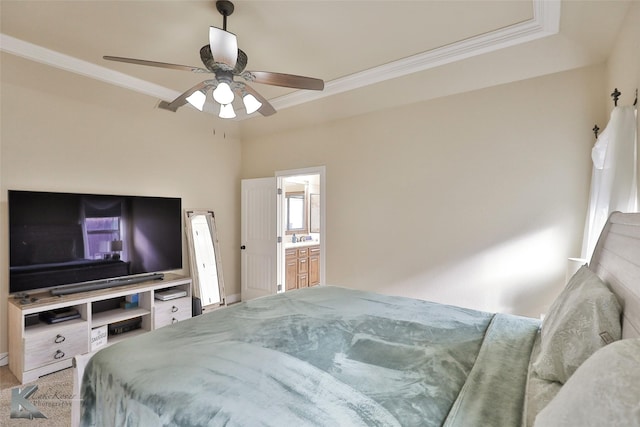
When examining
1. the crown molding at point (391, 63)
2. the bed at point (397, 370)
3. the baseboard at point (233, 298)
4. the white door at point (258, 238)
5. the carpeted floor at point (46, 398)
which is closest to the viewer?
the bed at point (397, 370)

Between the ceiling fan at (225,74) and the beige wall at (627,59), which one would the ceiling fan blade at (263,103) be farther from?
the beige wall at (627,59)

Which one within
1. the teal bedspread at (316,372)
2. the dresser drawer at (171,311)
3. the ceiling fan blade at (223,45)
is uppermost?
the ceiling fan blade at (223,45)

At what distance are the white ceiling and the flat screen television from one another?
1270 mm

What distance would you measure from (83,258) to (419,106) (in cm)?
385

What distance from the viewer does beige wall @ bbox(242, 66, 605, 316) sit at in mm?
2682

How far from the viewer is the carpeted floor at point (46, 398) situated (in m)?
2.01

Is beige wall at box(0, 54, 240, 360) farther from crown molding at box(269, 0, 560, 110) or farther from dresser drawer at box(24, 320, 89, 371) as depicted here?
crown molding at box(269, 0, 560, 110)

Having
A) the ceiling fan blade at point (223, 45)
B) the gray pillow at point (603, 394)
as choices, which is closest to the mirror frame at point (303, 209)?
the ceiling fan blade at point (223, 45)

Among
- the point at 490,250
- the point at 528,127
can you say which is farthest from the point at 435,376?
the point at 528,127

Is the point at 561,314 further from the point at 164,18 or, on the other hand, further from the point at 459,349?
the point at 164,18

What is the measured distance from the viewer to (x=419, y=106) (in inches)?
134

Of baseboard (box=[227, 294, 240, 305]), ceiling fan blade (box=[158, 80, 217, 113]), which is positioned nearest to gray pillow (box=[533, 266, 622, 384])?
ceiling fan blade (box=[158, 80, 217, 113])

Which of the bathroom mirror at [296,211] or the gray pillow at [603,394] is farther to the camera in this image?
the bathroom mirror at [296,211]

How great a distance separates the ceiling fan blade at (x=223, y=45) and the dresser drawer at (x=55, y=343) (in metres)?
2.65
